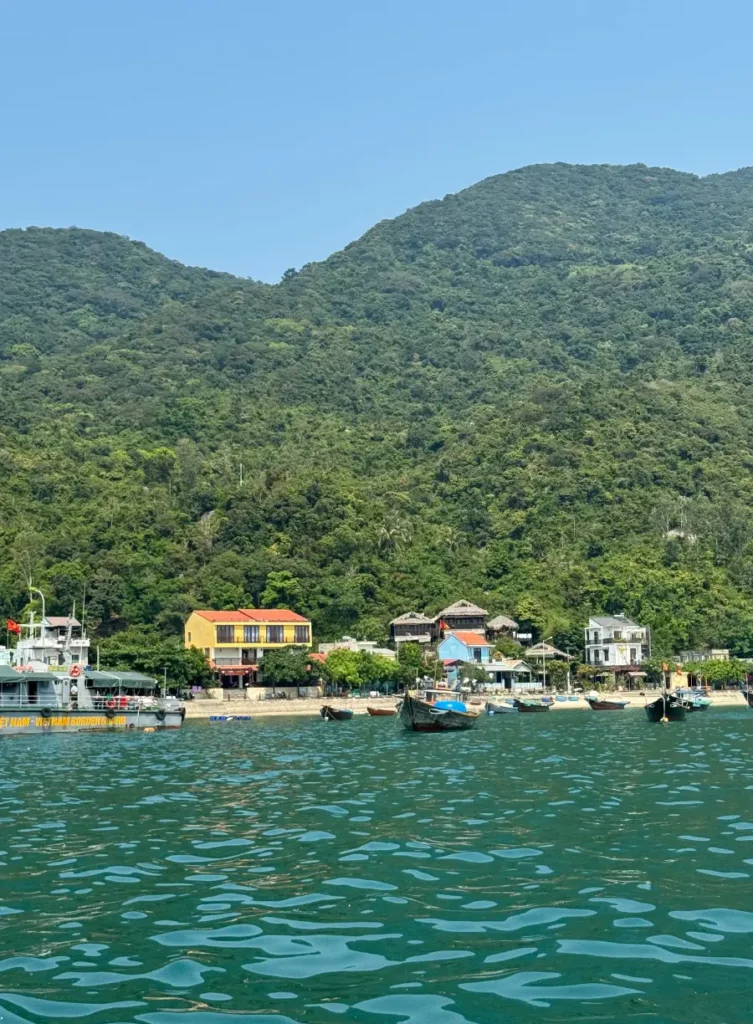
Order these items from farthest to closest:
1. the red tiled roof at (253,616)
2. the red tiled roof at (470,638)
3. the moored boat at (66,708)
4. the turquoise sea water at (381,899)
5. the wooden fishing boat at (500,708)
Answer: the red tiled roof at (470,638) < the red tiled roof at (253,616) < the wooden fishing boat at (500,708) < the moored boat at (66,708) < the turquoise sea water at (381,899)

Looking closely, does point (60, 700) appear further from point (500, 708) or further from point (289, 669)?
point (500, 708)

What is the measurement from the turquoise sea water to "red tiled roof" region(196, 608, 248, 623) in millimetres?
62296

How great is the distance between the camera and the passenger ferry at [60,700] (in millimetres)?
57219

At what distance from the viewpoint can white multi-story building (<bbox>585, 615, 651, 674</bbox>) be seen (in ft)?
317

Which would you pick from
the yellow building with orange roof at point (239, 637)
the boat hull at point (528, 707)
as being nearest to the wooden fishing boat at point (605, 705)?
the boat hull at point (528, 707)

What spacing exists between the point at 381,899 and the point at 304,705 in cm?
6848

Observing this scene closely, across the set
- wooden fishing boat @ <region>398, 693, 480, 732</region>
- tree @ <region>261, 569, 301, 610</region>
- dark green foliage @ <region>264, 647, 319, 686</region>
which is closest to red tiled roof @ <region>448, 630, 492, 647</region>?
dark green foliage @ <region>264, 647, 319, 686</region>

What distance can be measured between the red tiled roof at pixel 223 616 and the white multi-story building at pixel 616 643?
31.4 metres

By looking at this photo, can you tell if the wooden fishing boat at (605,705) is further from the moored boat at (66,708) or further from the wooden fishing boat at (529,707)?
the moored boat at (66,708)

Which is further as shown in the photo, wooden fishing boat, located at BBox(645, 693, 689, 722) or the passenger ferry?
wooden fishing boat, located at BBox(645, 693, 689, 722)

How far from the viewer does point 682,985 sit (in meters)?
9.34

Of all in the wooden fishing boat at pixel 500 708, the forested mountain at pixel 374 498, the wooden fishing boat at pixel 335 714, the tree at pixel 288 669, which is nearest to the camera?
the wooden fishing boat at pixel 335 714

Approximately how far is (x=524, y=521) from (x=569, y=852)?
101m

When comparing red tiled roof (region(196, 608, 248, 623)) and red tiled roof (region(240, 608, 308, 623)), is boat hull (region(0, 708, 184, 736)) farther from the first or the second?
red tiled roof (region(240, 608, 308, 623))
